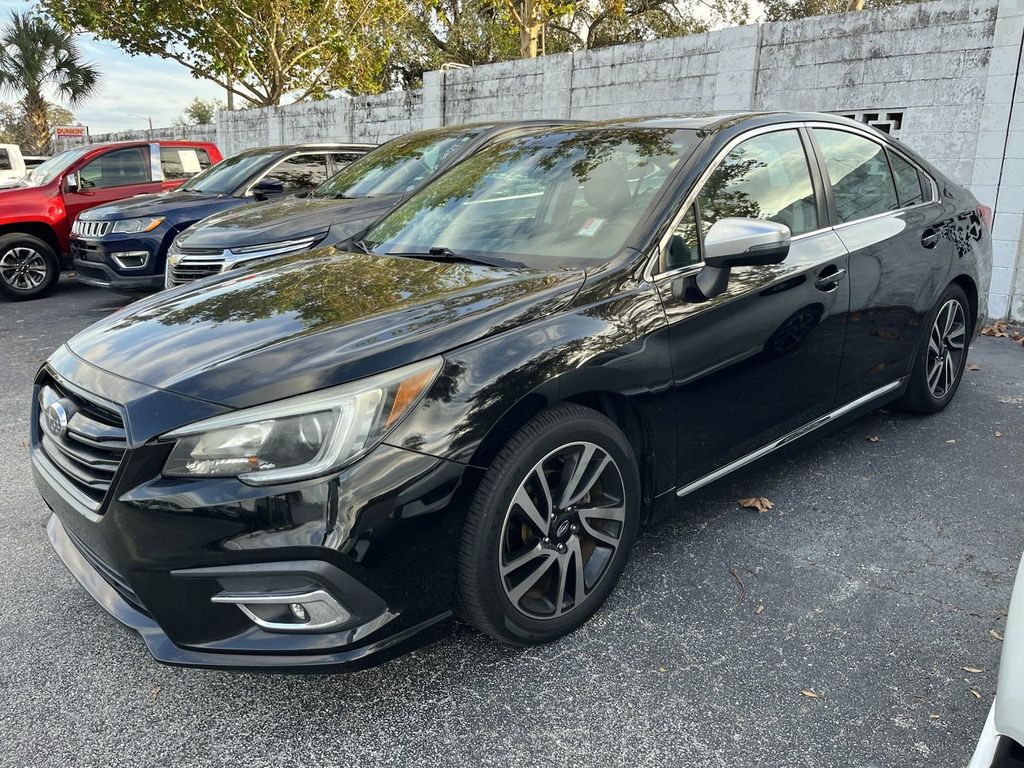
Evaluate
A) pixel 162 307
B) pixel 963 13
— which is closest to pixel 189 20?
pixel 963 13

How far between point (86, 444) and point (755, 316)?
7.56ft

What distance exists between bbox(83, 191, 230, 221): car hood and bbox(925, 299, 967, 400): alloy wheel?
668 centimetres

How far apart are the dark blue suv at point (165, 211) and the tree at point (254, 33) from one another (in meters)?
12.0

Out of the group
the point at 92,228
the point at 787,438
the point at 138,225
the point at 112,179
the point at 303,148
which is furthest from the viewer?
the point at 112,179

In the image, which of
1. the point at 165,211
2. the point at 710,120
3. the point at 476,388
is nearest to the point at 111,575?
the point at 476,388

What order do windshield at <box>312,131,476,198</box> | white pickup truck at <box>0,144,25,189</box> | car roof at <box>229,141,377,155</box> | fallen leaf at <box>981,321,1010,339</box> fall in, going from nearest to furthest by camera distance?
1. windshield at <box>312,131,476,198</box>
2. fallen leaf at <box>981,321,1010,339</box>
3. car roof at <box>229,141,377,155</box>
4. white pickup truck at <box>0,144,25,189</box>

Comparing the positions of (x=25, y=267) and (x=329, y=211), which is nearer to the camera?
(x=329, y=211)

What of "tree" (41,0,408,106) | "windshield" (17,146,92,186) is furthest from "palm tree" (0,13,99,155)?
"windshield" (17,146,92,186)

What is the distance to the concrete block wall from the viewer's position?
278 inches

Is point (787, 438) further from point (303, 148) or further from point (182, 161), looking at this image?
point (182, 161)

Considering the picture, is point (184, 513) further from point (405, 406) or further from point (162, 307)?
point (162, 307)

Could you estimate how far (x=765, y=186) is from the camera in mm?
3229

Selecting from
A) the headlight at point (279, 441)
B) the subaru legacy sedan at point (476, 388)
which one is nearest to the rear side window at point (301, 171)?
the subaru legacy sedan at point (476, 388)

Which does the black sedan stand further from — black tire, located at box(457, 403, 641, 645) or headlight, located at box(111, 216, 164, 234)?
black tire, located at box(457, 403, 641, 645)
